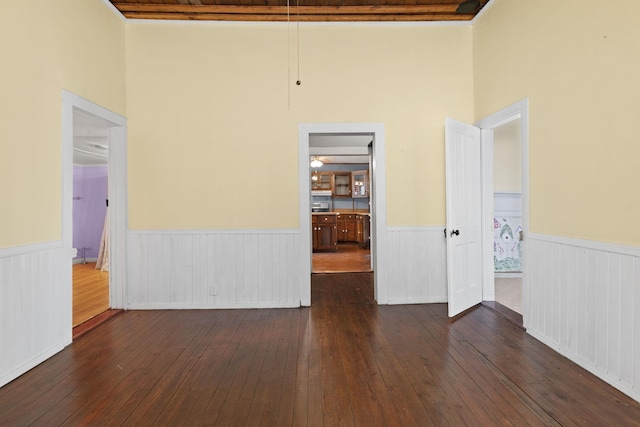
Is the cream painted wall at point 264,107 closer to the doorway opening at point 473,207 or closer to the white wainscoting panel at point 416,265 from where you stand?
the white wainscoting panel at point 416,265

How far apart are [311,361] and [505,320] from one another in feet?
6.69

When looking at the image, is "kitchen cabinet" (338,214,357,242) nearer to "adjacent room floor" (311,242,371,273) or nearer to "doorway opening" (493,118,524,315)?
"adjacent room floor" (311,242,371,273)


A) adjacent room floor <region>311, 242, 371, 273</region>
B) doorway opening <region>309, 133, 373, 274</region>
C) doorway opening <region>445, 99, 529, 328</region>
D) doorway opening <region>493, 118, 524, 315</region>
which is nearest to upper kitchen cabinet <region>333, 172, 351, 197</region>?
doorway opening <region>309, 133, 373, 274</region>

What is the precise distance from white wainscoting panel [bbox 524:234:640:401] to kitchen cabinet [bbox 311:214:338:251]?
579 centimetres

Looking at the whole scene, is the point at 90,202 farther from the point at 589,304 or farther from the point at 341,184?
the point at 589,304

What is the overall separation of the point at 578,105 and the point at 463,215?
143cm

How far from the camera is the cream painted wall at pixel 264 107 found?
3.85 metres

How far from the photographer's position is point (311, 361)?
2.53 m

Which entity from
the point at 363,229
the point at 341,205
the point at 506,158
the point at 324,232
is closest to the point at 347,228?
the point at 363,229

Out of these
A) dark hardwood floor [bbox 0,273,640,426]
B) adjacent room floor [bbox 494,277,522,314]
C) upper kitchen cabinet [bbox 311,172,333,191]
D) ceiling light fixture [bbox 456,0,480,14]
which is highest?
ceiling light fixture [bbox 456,0,480,14]

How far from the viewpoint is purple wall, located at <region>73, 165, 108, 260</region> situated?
24.3ft

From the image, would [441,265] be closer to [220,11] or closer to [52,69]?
[220,11]

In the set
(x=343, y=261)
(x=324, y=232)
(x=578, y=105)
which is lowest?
(x=343, y=261)

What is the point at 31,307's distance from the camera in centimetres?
250
